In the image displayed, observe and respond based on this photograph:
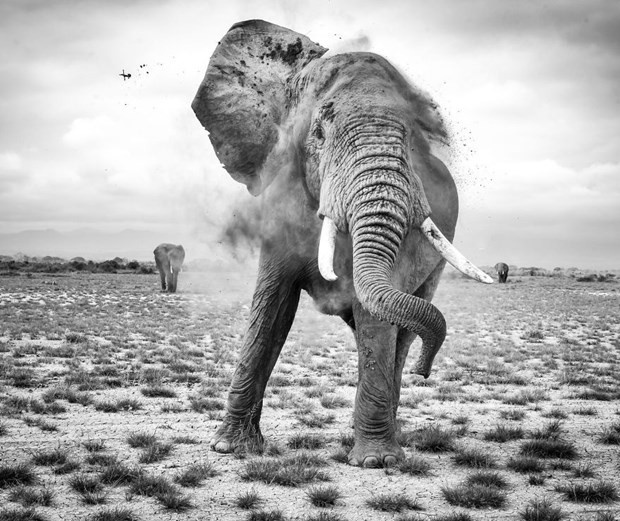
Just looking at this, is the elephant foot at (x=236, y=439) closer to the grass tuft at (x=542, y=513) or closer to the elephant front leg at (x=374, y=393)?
the elephant front leg at (x=374, y=393)

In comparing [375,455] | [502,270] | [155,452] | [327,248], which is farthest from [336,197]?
[502,270]

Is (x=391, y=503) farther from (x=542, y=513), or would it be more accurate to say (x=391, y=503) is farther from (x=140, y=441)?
(x=140, y=441)

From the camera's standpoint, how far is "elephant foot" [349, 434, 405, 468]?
18.3 ft

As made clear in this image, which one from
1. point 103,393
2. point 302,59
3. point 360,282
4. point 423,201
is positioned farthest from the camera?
point 103,393

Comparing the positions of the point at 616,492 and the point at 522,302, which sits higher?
the point at 522,302

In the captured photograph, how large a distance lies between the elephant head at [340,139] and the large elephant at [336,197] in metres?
0.01

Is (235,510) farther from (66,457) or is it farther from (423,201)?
(423,201)

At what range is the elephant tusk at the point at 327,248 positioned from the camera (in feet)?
17.0

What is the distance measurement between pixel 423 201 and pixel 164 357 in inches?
316

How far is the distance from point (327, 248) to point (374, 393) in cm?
130

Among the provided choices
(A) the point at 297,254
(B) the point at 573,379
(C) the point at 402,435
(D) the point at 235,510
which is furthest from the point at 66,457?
(B) the point at 573,379

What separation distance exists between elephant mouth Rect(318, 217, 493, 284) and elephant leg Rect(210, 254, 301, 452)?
0.92 meters

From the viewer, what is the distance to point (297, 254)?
6070 millimetres

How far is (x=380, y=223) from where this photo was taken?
5.06 meters
